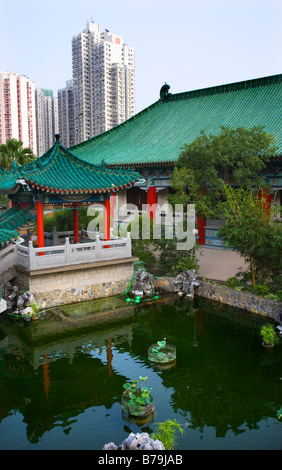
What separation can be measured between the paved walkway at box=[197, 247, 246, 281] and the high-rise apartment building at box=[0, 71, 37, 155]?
48321mm

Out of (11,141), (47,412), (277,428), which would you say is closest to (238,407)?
(277,428)

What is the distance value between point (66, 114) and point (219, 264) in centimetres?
6131

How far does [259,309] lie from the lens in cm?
1262

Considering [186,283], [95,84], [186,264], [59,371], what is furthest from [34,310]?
[95,84]

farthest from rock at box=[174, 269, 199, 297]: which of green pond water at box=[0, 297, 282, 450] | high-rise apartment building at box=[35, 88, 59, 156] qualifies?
high-rise apartment building at box=[35, 88, 59, 156]

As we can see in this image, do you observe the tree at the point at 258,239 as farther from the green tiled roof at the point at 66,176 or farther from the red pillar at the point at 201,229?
the red pillar at the point at 201,229

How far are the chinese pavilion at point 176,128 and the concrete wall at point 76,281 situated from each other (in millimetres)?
6525

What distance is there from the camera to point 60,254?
13.2m

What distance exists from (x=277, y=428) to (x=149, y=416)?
7.45 feet

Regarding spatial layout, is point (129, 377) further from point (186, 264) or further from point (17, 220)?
point (17, 220)

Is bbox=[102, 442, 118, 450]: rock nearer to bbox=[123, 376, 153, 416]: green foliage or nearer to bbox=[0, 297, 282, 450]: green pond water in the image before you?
bbox=[0, 297, 282, 450]: green pond water

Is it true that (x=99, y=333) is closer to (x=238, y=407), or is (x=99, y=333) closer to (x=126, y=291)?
(x=126, y=291)

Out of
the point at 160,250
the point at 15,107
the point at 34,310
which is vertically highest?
the point at 15,107

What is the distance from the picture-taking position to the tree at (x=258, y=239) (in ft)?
40.2
